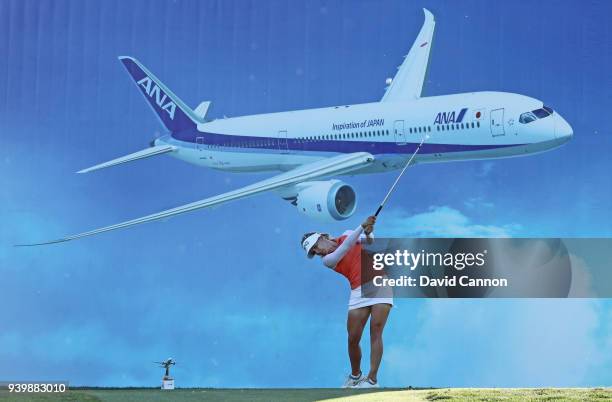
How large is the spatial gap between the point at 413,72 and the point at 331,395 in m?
10.0

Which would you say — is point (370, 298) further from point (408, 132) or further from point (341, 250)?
point (408, 132)

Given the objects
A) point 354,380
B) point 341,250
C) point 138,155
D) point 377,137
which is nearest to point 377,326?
point 354,380

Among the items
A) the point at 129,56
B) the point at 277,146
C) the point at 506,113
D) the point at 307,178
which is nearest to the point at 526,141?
the point at 506,113

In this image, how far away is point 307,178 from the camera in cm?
1625

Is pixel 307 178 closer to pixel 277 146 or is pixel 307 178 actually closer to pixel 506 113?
pixel 277 146

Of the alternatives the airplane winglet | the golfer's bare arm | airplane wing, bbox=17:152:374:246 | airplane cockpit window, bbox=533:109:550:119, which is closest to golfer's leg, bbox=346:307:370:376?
the golfer's bare arm

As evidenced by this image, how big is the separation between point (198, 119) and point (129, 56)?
15.8 ft

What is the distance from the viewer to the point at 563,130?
15375 mm

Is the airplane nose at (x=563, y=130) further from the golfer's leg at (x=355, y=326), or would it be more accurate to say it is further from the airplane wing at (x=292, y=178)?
the golfer's leg at (x=355, y=326)

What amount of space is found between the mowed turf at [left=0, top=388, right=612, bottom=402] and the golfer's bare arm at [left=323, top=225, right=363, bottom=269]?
2.20 meters

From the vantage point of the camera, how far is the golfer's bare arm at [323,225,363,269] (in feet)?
32.0

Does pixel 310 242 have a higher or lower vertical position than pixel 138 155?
lower

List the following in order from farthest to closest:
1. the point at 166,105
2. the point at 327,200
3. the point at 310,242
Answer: the point at 166,105 < the point at 327,200 < the point at 310,242

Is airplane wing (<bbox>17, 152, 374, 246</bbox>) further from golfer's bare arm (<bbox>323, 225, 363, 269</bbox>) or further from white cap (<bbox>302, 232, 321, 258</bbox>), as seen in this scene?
golfer's bare arm (<bbox>323, 225, 363, 269</bbox>)
